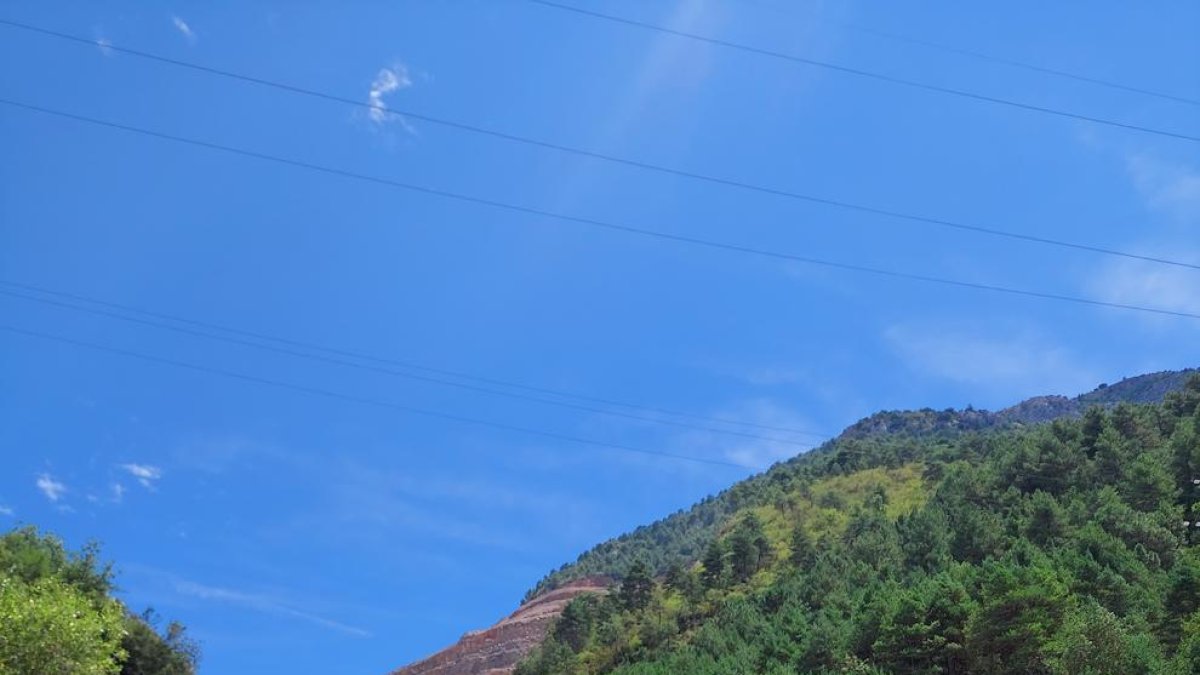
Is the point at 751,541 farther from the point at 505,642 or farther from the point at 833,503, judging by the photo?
the point at 505,642

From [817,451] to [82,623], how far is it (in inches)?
6221

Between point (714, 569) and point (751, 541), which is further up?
point (751, 541)

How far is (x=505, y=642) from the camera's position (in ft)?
355

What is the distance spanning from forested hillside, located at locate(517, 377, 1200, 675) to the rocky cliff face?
66.8ft

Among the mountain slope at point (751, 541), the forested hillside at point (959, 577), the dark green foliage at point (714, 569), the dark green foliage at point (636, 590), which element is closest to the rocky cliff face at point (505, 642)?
the mountain slope at point (751, 541)

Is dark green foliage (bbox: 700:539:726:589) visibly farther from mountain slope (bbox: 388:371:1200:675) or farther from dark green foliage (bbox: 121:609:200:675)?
dark green foliage (bbox: 121:609:200:675)

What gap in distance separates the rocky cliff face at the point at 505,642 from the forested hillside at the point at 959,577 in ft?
66.8

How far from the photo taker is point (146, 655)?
49219 mm

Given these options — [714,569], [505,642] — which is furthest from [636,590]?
[505,642]

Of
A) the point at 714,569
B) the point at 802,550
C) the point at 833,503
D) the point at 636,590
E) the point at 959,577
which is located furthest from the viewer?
the point at 833,503

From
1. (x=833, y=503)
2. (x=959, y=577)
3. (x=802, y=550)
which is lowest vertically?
(x=959, y=577)

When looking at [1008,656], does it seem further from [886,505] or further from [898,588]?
[886,505]

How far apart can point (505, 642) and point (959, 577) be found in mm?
73769

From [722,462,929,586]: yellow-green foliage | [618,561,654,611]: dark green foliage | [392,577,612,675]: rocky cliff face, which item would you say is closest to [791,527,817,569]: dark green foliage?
[722,462,929,586]: yellow-green foliage
